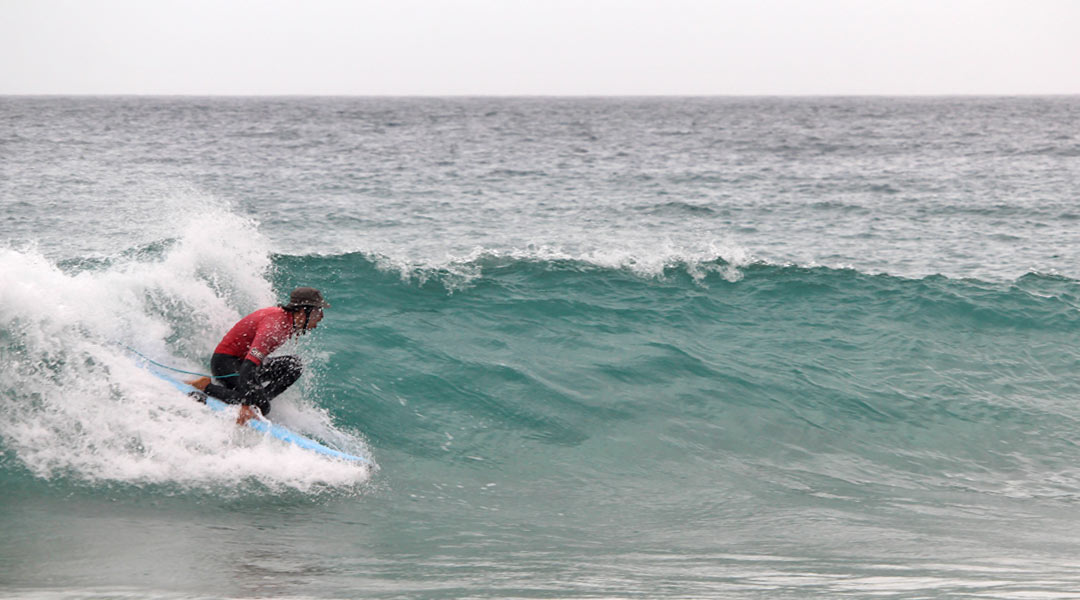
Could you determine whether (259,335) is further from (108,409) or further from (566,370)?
(566,370)

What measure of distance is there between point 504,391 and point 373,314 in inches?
122

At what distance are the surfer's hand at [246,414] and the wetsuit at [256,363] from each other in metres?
0.04

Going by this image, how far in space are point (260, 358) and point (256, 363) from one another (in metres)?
0.05

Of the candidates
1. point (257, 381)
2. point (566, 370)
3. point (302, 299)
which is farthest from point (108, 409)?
point (566, 370)

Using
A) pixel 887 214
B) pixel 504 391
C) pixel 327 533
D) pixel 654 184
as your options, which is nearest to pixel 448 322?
pixel 504 391

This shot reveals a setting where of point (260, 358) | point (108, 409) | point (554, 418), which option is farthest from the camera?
point (554, 418)

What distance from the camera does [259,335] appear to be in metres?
6.68

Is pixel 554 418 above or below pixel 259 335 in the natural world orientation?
below

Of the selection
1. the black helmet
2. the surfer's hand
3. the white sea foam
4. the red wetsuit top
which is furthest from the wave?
the black helmet

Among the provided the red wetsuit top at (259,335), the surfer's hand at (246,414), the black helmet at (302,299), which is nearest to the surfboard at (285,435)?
the surfer's hand at (246,414)

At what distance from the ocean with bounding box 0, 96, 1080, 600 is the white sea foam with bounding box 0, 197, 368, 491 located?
0.07ft

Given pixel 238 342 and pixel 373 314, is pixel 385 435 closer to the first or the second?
pixel 238 342

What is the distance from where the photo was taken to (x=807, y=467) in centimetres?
786

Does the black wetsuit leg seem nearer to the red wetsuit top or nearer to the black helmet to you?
the red wetsuit top
